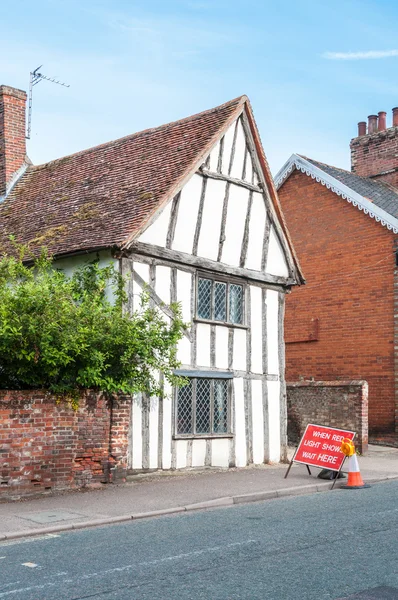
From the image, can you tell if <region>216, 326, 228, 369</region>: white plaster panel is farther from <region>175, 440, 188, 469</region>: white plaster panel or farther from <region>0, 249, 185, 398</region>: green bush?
<region>0, 249, 185, 398</region>: green bush

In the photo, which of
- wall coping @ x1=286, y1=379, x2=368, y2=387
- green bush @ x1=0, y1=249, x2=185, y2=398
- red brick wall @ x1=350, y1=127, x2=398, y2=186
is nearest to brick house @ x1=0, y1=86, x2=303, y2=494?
green bush @ x1=0, y1=249, x2=185, y2=398

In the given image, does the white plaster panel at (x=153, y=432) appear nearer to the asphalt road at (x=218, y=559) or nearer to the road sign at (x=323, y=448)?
the road sign at (x=323, y=448)

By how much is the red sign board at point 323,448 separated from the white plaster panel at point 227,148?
225 inches

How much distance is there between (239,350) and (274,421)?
1.85 meters

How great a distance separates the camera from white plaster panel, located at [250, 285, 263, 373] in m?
16.6

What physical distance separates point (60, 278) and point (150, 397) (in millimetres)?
A: 2894

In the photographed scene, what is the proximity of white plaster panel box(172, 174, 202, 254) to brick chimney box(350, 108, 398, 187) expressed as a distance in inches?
436

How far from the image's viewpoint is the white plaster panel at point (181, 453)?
48.2 feet

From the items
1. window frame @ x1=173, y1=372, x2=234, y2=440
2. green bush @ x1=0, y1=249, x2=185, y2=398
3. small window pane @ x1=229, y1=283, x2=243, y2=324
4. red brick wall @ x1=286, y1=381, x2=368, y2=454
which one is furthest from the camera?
red brick wall @ x1=286, y1=381, x2=368, y2=454

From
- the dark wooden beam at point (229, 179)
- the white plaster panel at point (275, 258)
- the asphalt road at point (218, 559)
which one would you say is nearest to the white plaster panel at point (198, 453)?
the white plaster panel at point (275, 258)

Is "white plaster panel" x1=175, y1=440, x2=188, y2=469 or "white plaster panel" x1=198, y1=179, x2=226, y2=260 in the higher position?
"white plaster panel" x1=198, y1=179, x2=226, y2=260

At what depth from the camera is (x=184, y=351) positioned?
1512 cm

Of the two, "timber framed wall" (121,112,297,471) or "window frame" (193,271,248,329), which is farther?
"window frame" (193,271,248,329)

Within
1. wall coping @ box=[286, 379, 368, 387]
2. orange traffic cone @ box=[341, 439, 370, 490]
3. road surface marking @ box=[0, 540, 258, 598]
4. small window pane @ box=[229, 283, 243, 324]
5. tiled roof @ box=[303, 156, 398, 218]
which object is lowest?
road surface marking @ box=[0, 540, 258, 598]
